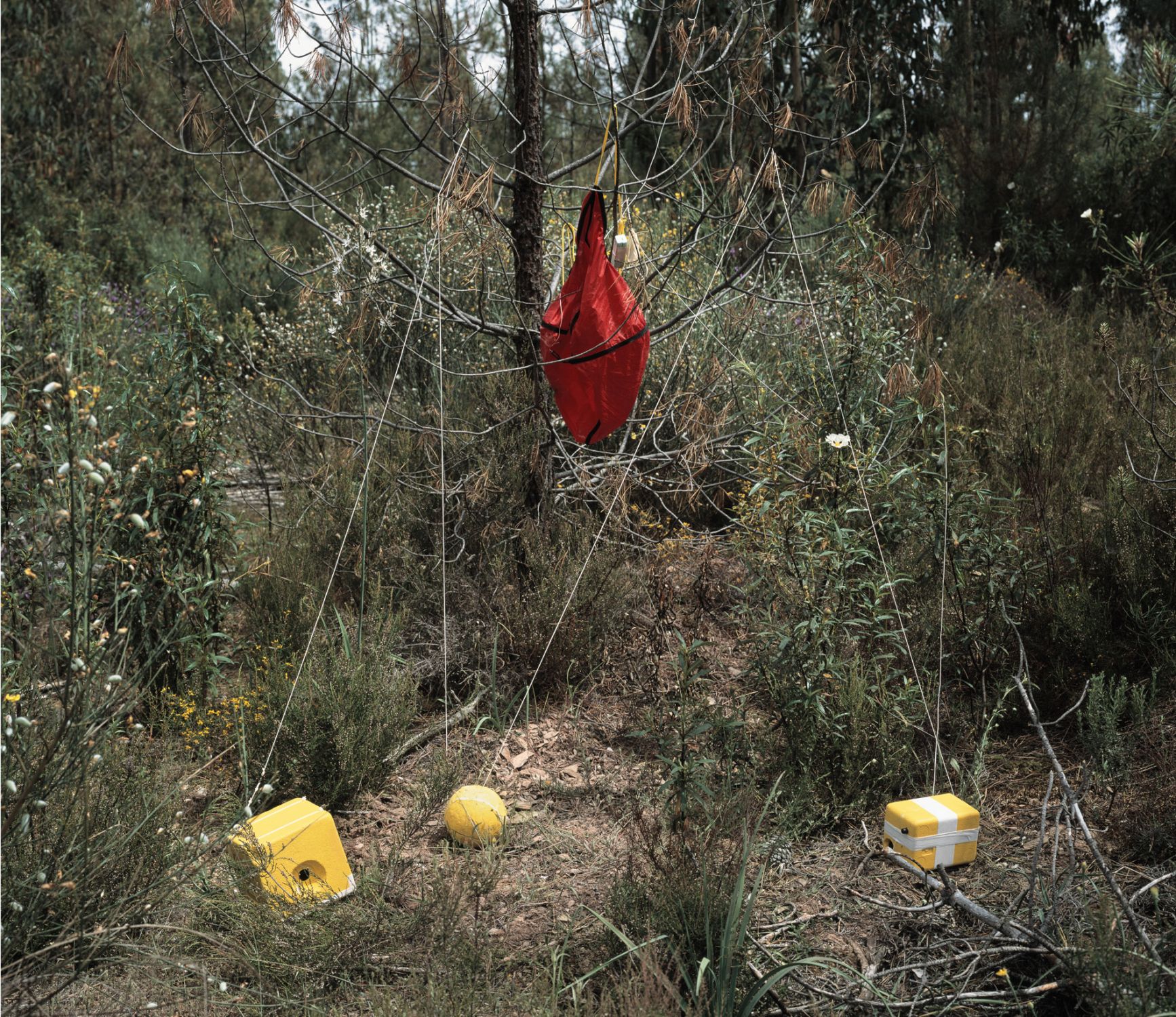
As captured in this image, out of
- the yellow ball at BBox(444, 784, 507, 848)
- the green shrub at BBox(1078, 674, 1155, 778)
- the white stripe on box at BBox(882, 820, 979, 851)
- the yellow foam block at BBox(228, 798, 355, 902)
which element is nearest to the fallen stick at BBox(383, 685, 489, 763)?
the yellow ball at BBox(444, 784, 507, 848)

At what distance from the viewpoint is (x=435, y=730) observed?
10.8 ft

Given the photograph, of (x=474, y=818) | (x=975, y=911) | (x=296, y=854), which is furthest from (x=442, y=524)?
(x=975, y=911)

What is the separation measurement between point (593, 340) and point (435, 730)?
1.36 m

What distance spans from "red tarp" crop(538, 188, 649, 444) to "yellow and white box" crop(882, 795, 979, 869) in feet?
5.21

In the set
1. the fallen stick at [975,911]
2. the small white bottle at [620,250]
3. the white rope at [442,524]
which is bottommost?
the fallen stick at [975,911]

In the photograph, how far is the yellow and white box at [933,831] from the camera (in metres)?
2.09

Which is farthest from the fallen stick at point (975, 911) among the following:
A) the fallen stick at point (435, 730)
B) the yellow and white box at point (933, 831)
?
the fallen stick at point (435, 730)

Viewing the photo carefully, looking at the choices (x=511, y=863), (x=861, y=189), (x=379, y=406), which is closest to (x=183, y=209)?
(x=861, y=189)

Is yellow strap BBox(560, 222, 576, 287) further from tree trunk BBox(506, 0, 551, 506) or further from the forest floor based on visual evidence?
the forest floor

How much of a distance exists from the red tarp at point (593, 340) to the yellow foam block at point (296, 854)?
1.46m

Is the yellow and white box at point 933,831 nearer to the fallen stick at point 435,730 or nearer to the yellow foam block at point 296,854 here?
the yellow foam block at point 296,854

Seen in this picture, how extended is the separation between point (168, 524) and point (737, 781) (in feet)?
6.75

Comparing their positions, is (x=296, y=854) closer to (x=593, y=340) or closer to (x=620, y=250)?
(x=593, y=340)

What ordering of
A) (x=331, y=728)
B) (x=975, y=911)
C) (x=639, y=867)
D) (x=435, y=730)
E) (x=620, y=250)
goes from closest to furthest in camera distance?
1. (x=975, y=911)
2. (x=639, y=867)
3. (x=331, y=728)
4. (x=620, y=250)
5. (x=435, y=730)
